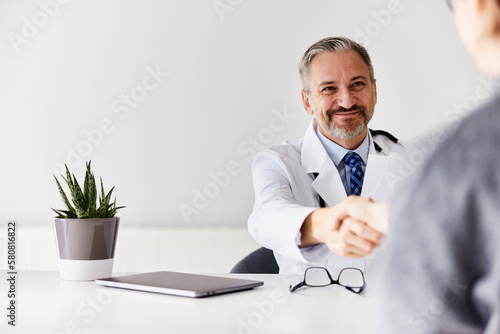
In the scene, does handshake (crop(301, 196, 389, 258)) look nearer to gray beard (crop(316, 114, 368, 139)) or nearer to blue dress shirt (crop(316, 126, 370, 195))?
blue dress shirt (crop(316, 126, 370, 195))

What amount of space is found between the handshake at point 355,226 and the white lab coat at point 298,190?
0.55 ft

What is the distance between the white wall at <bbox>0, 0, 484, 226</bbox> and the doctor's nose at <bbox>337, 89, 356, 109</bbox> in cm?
130

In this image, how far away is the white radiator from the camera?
11.8ft

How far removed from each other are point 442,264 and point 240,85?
3.34m

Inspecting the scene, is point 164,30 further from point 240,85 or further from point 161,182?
point 161,182

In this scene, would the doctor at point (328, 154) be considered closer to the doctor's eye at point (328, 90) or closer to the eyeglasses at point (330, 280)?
the doctor's eye at point (328, 90)

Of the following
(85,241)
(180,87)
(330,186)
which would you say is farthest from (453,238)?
(180,87)

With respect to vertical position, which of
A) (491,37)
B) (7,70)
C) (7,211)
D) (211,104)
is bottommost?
(7,211)

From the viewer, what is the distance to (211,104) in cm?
369

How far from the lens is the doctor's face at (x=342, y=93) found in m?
2.32

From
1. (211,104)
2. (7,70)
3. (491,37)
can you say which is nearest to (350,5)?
(211,104)

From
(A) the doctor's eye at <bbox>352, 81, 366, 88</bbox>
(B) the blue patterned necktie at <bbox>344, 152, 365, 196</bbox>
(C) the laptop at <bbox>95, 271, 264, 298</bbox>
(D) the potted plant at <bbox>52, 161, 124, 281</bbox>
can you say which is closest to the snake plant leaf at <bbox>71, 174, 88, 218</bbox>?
(D) the potted plant at <bbox>52, 161, 124, 281</bbox>

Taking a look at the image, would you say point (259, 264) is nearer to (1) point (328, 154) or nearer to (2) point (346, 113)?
(1) point (328, 154)

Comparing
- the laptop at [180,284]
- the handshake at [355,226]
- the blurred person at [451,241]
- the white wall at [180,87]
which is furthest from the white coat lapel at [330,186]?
the blurred person at [451,241]
